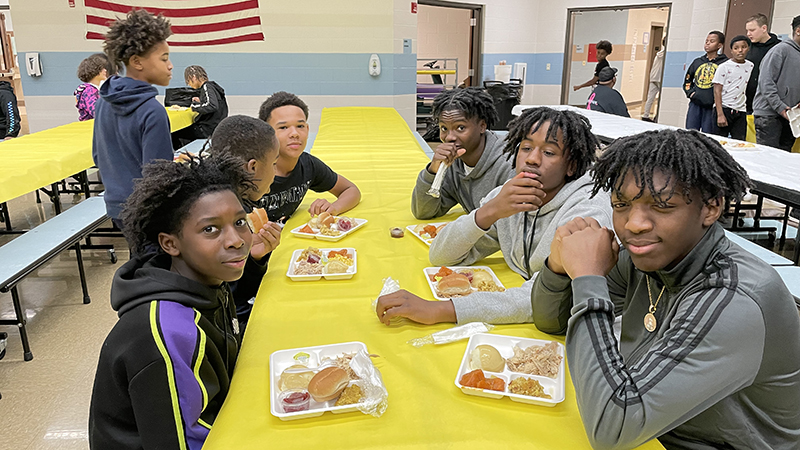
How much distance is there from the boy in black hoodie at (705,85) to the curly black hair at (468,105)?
486 cm

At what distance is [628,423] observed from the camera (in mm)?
931

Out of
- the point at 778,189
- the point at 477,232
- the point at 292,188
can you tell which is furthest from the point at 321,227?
the point at 778,189

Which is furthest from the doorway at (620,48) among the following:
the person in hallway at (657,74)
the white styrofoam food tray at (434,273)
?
the white styrofoam food tray at (434,273)

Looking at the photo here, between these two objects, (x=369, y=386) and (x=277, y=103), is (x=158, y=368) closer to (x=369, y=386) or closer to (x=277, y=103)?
(x=369, y=386)

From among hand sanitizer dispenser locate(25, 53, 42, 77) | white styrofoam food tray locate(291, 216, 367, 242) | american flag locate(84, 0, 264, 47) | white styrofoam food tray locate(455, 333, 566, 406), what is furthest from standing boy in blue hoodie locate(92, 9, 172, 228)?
hand sanitizer dispenser locate(25, 53, 42, 77)

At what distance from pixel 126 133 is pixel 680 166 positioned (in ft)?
7.49

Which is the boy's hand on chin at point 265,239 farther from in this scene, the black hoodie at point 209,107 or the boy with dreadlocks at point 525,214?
the black hoodie at point 209,107

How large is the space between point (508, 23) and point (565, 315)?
9359 millimetres

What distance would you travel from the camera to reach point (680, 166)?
997 mm

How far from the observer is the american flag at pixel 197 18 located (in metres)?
6.56

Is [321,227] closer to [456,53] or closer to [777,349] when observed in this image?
[777,349]

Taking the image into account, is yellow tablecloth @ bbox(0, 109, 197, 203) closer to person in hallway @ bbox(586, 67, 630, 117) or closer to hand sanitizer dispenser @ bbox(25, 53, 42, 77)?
hand sanitizer dispenser @ bbox(25, 53, 42, 77)

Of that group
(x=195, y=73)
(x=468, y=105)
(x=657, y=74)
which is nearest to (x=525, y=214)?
(x=468, y=105)

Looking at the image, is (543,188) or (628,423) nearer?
(628,423)
